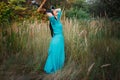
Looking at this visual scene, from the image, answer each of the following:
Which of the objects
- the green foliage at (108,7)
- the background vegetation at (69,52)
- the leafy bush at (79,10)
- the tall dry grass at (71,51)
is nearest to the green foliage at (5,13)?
the background vegetation at (69,52)

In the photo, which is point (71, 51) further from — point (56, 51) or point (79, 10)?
point (79, 10)

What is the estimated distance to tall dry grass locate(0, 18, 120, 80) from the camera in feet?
17.1

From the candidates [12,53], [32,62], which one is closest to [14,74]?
[32,62]

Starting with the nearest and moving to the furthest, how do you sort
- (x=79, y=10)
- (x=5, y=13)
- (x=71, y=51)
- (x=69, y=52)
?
1. (x=71, y=51)
2. (x=69, y=52)
3. (x=5, y=13)
4. (x=79, y=10)

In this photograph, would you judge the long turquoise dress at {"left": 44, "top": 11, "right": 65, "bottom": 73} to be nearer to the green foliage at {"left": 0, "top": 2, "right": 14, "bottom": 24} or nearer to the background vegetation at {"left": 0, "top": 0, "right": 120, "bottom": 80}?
the background vegetation at {"left": 0, "top": 0, "right": 120, "bottom": 80}

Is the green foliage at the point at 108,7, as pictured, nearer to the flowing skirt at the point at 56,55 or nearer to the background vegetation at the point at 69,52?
the background vegetation at the point at 69,52

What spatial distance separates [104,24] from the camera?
7.77m

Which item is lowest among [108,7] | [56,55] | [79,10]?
[56,55]

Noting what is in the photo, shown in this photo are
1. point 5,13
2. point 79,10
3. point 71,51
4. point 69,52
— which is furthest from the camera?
point 79,10

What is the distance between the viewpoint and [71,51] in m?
6.37

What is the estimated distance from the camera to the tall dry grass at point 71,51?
5227 millimetres

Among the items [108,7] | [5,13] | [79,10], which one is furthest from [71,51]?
[79,10]

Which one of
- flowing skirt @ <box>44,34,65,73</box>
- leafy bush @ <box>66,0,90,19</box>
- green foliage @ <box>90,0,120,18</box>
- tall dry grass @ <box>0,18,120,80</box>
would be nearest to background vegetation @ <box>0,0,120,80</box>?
tall dry grass @ <box>0,18,120,80</box>

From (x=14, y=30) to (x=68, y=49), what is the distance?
6.04ft
